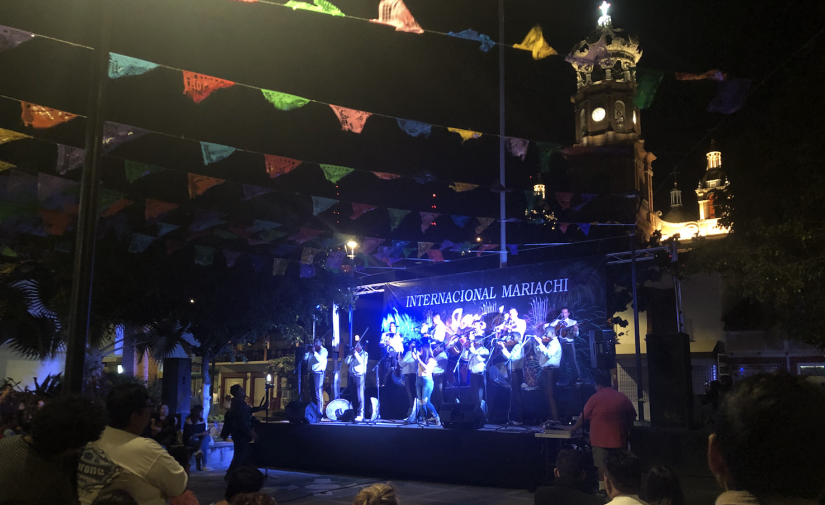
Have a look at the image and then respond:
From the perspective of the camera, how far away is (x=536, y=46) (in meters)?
8.62

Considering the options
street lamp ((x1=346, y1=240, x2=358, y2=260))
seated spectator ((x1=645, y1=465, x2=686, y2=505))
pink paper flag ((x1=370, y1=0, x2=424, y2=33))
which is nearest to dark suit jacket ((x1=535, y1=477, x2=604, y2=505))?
seated spectator ((x1=645, y1=465, x2=686, y2=505))

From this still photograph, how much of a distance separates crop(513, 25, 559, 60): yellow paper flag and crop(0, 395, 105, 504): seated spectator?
289 inches

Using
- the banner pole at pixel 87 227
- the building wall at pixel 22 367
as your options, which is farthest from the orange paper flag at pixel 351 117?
the building wall at pixel 22 367

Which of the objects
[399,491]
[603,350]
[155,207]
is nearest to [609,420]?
[603,350]

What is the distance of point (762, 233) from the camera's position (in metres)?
10.0

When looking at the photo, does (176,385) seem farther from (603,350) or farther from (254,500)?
(254,500)

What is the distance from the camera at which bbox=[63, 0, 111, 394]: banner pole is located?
18.2ft

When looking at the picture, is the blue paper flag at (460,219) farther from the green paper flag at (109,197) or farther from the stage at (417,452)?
the green paper flag at (109,197)

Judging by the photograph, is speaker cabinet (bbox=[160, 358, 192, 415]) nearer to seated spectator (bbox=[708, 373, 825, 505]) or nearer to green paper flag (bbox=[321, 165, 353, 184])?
green paper flag (bbox=[321, 165, 353, 184])

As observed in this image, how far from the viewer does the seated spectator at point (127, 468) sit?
3.16 meters

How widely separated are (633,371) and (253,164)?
21.1 meters

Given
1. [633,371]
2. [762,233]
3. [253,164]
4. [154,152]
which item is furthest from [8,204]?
[633,371]

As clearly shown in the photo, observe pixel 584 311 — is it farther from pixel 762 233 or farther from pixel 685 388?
pixel 762 233

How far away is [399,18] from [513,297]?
32.7 feet
